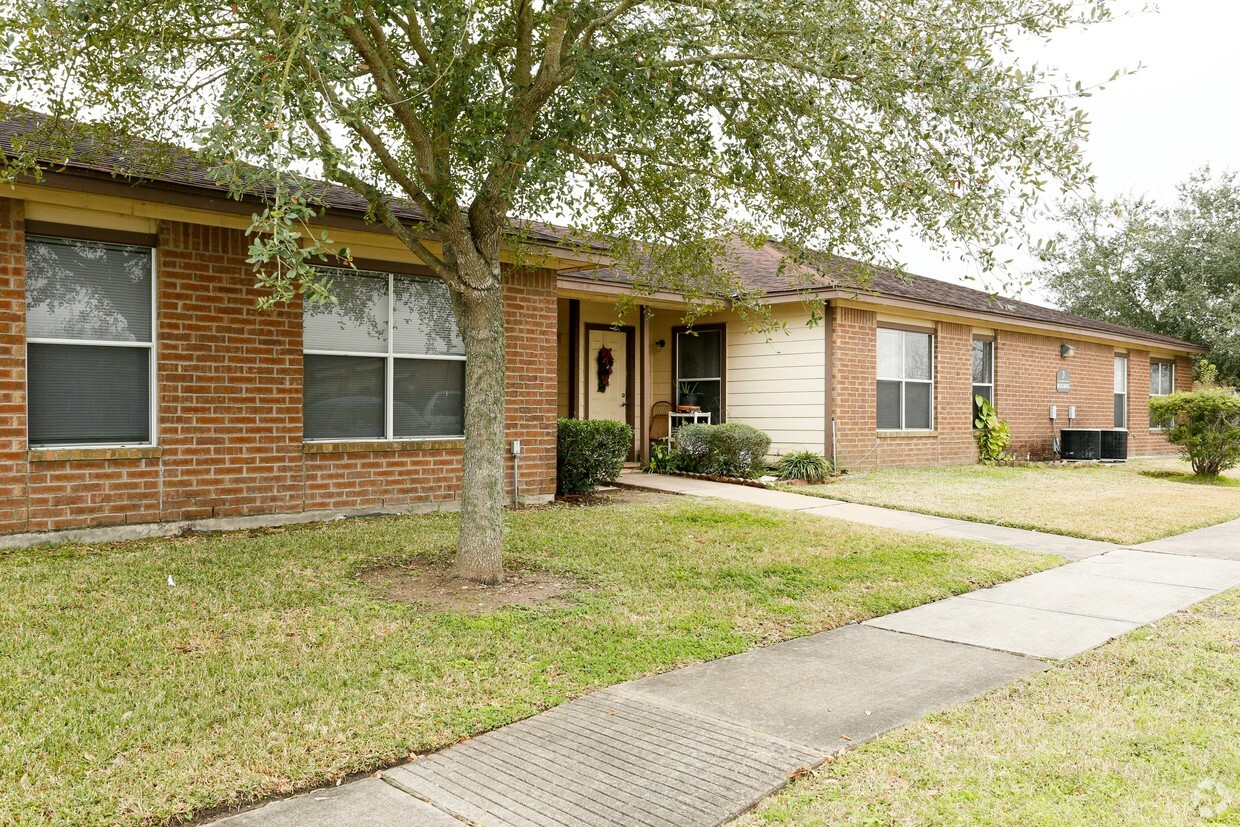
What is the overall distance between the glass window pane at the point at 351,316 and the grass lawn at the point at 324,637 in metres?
1.82

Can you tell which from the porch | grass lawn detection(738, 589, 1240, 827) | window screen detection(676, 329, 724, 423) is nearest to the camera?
grass lawn detection(738, 589, 1240, 827)

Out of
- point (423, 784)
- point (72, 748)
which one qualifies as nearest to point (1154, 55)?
point (423, 784)

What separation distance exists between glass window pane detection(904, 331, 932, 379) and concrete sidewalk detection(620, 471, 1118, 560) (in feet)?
16.6

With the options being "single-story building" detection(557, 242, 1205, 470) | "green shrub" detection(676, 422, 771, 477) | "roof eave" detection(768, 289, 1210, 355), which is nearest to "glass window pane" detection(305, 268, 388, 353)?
"single-story building" detection(557, 242, 1205, 470)

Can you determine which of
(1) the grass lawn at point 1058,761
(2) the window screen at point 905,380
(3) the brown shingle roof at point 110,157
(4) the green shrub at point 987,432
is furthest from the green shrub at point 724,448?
(1) the grass lawn at point 1058,761

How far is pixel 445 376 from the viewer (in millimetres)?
9617

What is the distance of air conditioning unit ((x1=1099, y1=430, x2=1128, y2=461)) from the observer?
18828mm

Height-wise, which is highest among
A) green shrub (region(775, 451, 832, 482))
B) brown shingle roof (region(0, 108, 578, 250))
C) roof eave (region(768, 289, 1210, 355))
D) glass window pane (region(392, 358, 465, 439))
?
brown shingle roof (region(0, 108, 578, 250))

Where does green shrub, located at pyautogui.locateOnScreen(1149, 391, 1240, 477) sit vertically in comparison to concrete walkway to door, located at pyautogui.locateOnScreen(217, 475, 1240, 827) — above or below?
above

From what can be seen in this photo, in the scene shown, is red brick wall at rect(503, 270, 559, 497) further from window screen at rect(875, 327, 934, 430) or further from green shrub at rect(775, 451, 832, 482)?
window screen at rect(875, 327, 934, 430)

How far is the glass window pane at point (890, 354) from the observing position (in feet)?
50.1

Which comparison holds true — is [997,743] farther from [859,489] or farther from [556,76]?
Result: [859,489]

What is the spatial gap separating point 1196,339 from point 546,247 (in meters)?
30.0

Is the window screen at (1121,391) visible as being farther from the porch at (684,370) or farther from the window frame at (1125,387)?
the porch at (684,370)
